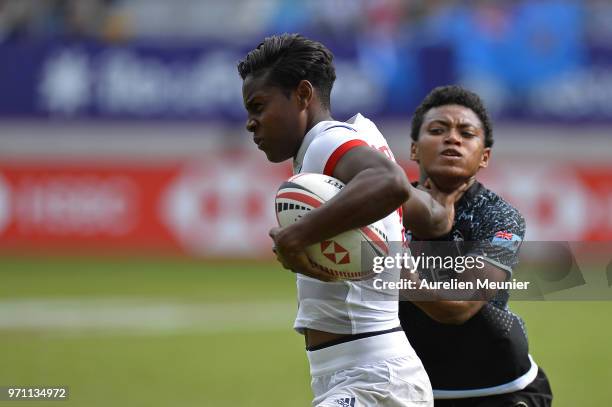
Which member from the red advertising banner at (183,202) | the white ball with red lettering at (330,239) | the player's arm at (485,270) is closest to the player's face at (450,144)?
the player's arm at (485,270)

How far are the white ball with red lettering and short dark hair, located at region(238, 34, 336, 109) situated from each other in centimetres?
48

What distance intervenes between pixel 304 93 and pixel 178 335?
308 inches

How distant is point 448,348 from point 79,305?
891cm

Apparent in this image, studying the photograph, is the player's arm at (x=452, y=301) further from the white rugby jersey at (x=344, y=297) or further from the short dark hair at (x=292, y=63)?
the short dark hair at (x=292, y=63)

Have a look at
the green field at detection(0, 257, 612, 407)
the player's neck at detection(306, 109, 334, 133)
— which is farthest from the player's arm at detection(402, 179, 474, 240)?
the green field at detection(0, 257, 612, 407)

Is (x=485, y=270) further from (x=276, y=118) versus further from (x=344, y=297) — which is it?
(x=276, y=118)

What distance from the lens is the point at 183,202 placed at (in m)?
15.8

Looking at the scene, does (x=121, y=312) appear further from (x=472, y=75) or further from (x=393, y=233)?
(x=393, y=233)

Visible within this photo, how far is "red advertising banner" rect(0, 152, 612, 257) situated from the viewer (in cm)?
1562

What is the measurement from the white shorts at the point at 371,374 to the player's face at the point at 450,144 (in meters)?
1.09

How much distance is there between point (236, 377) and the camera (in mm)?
9531

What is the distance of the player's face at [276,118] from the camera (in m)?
4.12

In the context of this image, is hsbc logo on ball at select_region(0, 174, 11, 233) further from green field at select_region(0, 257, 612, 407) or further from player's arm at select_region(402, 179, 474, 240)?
player's arm at select_region(402, 179, 474, 240)

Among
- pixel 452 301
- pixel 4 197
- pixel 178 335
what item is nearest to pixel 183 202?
pixel 4 197
